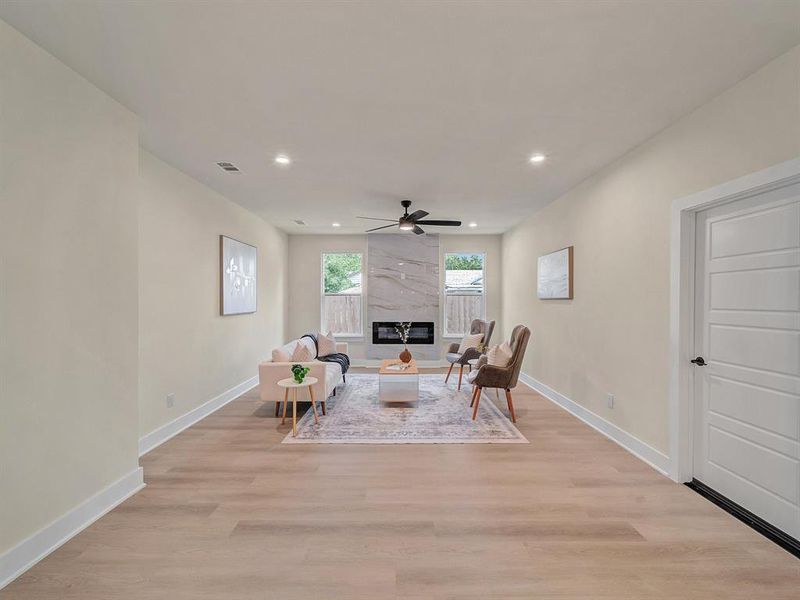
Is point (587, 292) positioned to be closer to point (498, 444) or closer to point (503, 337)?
point (498, 444)

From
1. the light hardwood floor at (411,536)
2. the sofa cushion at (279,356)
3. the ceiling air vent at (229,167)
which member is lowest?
the light hardwood floor at (411,536)

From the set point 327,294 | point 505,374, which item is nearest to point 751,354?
point 505,374

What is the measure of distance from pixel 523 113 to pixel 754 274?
177cm

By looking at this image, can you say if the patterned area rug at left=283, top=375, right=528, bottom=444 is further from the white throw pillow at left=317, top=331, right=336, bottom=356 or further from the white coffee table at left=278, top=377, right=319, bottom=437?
the white throw pillow at left=317, top=331, right=336, bottom=356

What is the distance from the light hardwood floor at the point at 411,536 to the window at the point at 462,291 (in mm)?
4483

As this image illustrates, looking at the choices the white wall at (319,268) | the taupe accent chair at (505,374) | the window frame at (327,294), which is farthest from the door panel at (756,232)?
the window frame at (327,294)

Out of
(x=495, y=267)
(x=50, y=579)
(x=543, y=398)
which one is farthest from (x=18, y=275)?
(x=495, y=267)

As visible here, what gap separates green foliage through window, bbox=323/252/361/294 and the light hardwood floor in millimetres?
4726

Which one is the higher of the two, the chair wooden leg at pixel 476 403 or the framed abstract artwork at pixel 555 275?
the framed abstract artwork at pixel 555 275

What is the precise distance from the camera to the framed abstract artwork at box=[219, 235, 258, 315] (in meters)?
4.56

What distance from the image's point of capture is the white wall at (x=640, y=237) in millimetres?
2129

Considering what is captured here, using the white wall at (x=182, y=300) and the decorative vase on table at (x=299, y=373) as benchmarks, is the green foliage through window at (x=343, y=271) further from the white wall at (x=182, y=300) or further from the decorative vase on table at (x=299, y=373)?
the decorative vase on table at (x=299, y=373)

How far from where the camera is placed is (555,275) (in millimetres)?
4773

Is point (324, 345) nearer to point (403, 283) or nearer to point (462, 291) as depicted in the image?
point (403, 283)
